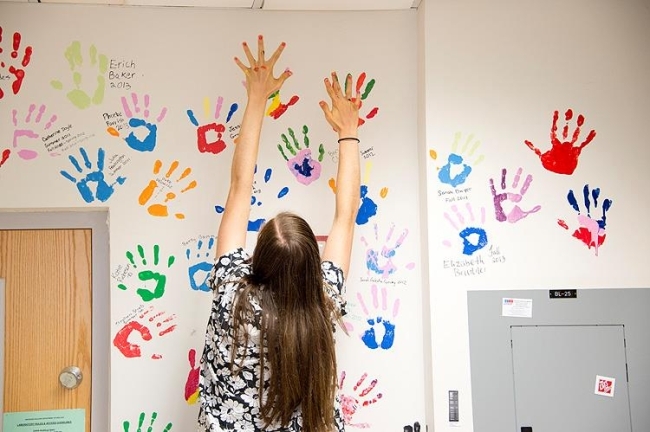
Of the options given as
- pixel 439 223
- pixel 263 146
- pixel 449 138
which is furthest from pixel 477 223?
pixel 263 146

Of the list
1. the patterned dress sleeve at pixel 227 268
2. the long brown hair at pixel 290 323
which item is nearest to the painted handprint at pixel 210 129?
the patterned dress sleeve at pixel 227 268

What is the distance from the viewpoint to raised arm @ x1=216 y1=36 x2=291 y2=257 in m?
2.08

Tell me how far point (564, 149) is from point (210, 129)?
1362mm

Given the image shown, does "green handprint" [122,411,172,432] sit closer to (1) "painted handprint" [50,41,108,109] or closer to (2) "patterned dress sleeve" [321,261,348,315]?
(2) "patterned dress sleeve" [321,261,348,315]

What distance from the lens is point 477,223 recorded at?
2.61 m

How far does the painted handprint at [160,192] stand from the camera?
102 inches

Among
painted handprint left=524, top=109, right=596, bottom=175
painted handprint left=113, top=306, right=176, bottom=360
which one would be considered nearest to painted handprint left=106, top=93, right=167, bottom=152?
painted handprint left=113, top=306, right=176, bottom=360

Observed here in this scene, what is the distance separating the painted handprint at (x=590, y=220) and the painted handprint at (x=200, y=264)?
134 centimetres

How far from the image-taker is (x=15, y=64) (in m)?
2.55

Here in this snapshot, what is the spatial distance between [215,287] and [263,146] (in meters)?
0.84

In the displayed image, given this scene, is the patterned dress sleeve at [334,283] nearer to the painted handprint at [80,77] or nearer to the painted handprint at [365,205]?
the painted handprint at [365,205]

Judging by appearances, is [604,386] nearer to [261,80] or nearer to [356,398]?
[356,398]

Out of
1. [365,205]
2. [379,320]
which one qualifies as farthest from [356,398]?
[365,205]

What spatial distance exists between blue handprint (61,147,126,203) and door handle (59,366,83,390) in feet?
2.08
